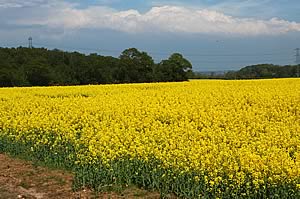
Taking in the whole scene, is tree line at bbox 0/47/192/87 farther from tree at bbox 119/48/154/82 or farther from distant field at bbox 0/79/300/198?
distant field at bbox 0/79/300/198

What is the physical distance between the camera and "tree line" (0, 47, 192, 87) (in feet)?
177

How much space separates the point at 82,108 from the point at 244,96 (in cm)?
679

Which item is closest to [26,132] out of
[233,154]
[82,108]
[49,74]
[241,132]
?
[82,108]

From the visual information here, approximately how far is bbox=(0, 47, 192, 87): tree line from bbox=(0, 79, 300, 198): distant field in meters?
35.8

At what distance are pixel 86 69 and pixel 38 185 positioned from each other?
4992cm

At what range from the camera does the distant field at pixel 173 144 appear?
790cm

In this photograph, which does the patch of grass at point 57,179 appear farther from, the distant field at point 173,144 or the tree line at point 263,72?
the tree line at point 263,72

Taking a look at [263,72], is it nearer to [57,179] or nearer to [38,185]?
[57,179]

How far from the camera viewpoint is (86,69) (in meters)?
59.6

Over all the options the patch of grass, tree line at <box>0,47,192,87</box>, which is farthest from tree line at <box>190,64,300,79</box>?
the patch of grass

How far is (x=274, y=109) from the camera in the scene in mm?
16094

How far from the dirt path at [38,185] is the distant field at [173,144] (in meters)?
0.29

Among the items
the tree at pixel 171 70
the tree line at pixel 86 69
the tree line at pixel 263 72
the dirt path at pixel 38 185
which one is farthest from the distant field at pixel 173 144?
the tree line at pixel 263 72

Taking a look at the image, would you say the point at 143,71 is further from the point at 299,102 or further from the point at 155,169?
the point at 155,169
